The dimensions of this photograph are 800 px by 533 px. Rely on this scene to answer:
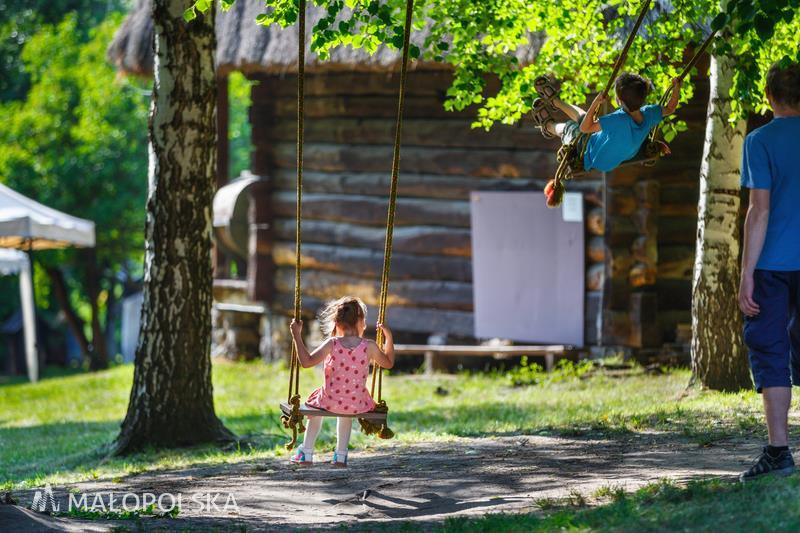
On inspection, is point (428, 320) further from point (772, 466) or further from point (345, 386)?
point (772, 466)

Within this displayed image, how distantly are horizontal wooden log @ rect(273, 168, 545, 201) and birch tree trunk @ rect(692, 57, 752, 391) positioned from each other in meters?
3.92

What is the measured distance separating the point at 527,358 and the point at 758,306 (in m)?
8.11

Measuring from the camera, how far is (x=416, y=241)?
48.0 ft

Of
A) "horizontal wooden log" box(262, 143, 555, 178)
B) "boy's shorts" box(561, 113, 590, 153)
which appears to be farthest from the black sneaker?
Answer: "horizontal wooden log" box(262, 143, 555, 178)

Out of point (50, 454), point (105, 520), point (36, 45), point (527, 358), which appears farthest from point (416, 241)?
point (36, 45)

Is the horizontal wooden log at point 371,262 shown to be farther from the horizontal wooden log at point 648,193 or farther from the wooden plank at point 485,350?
the horizontal wooden log at point 648,193

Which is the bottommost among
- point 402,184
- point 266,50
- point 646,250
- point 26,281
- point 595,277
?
point 26,281

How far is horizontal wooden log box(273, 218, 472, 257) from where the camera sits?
46.8 ft

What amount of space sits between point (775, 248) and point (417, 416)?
Result: 219 inches

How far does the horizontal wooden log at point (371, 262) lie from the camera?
14359 millimetres

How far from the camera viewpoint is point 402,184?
14766 millimetres

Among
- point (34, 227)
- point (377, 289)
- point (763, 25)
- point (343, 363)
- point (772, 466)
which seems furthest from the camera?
point (34, 227)

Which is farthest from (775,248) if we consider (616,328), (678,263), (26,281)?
(26,281)

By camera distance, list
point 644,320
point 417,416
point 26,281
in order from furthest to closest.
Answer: point 26,281 < point 644,320 < point 417,416
